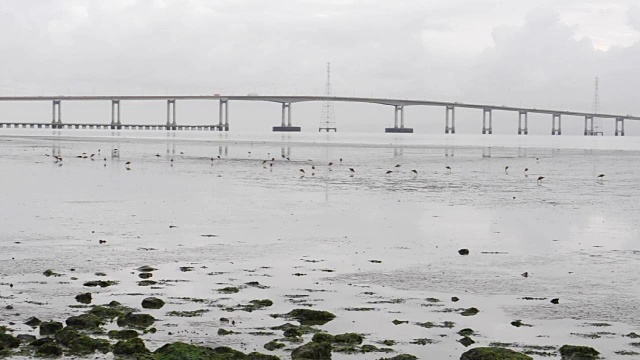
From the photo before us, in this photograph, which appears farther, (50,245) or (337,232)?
(337,232)

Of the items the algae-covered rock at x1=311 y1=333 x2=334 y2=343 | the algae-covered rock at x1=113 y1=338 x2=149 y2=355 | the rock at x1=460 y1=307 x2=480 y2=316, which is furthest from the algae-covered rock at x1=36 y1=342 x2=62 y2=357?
the rock at x1=460 y1=307 x2=480 y2=316

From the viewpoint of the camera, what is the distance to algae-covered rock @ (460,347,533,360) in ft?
26.7

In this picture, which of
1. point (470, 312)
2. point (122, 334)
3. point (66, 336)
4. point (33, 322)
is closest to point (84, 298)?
point (33, 322)

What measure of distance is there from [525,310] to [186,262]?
5.44 metres

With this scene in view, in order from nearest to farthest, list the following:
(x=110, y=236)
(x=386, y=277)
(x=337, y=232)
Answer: (x=386, y=277) → (x=110, y=236) → (x=337, y=232)

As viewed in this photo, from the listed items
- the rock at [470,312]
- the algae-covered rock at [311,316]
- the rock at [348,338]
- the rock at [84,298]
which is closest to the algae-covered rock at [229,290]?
the algae-covered rock at [311,316]

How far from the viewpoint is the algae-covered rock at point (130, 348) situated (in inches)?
331

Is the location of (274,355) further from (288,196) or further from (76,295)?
(288,196)

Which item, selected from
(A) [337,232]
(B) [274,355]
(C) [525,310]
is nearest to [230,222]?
(A) [337,232]

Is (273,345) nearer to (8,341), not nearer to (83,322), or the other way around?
(83,322)

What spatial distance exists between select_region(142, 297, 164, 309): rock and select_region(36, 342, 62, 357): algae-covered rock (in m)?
2.01

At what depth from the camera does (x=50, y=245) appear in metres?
15.2

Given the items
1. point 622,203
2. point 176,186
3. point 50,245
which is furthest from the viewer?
point 176,186

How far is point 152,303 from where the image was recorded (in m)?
10.4
